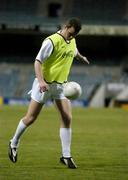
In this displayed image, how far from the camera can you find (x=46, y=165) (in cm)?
1147

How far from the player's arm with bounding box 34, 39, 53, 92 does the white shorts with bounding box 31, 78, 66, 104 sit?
0.34 metres

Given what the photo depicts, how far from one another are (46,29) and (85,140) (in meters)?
29.6

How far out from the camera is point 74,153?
545 inches

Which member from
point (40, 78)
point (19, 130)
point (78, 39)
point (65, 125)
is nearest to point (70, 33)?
point (40, 78)

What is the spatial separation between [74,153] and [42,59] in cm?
355

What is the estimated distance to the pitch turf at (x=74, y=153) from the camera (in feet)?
33.8

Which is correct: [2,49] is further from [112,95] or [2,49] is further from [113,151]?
[113,151]

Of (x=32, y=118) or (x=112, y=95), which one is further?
(x=112, y=95)

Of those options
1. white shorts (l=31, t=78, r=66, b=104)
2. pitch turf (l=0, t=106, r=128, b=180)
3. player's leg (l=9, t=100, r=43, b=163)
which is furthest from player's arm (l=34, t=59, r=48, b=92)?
pitch turf (l=0, t=106, r=128, b=180)

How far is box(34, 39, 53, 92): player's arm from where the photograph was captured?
10.7m

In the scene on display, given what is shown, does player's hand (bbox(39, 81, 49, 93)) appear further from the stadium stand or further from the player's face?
the stadium stand

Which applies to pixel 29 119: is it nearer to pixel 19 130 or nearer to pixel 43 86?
pixel 19 130

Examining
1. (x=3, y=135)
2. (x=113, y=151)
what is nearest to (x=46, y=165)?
(x=113, y=151)

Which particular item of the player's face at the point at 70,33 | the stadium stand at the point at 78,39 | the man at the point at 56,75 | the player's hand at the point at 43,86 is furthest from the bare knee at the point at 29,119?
the stadium stand at the point at 78,39
